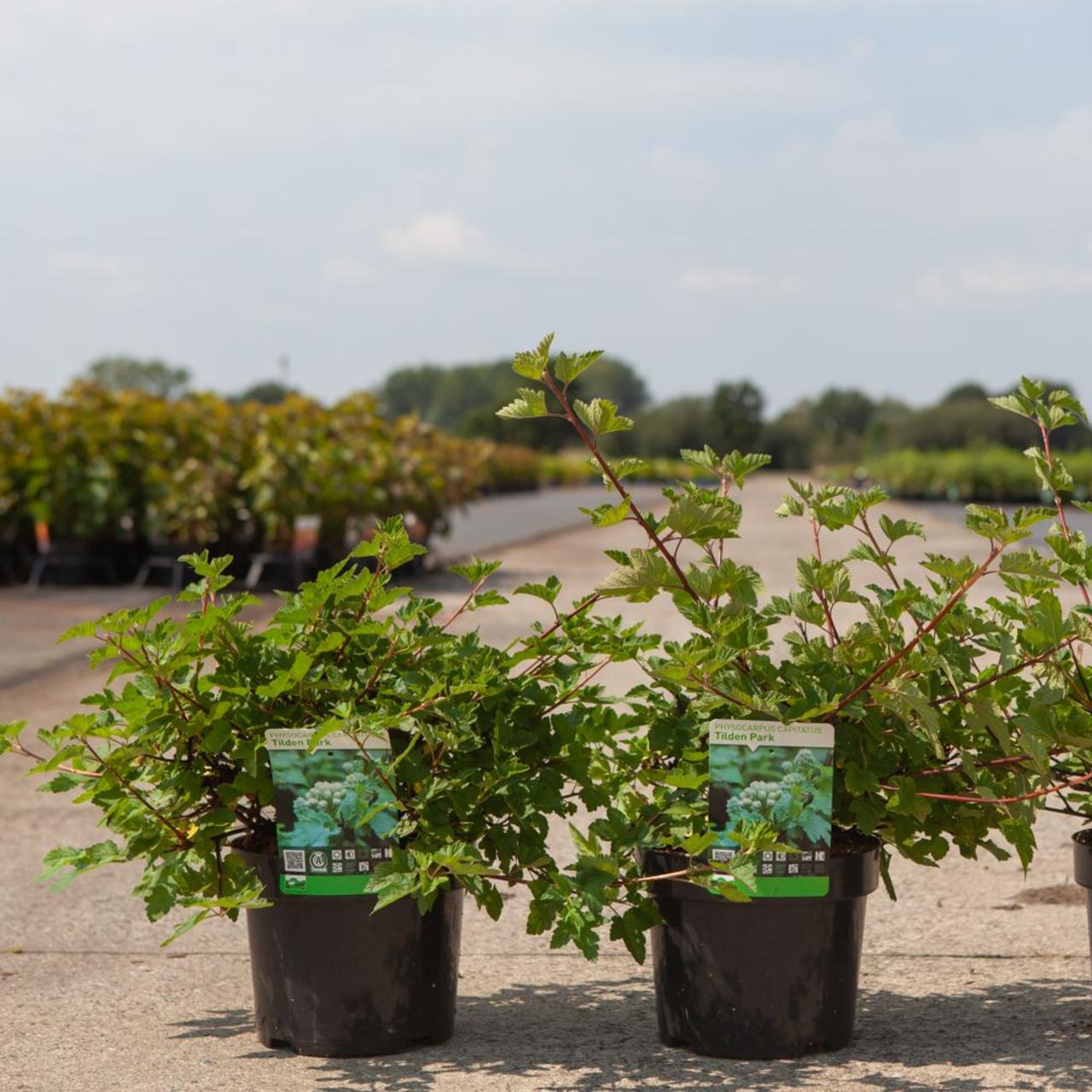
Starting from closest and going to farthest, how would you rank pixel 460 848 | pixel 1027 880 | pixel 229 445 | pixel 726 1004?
pixel 460 848 < pixel 726 1004 < pixel 1027 880 < pixel 229 445

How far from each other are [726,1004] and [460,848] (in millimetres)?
684

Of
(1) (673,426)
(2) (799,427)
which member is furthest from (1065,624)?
(2) (799,427)

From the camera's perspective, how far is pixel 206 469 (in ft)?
46.0

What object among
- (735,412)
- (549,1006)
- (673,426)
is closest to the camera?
(549,1006)

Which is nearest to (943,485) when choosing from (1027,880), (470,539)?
(470,539)

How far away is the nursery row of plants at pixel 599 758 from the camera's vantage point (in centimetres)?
306

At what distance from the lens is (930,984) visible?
373cm

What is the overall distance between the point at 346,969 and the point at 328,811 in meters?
0.35

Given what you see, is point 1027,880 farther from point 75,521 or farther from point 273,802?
point 75,521

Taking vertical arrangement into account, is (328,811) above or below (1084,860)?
above

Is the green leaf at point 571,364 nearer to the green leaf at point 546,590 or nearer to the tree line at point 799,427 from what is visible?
the green leaf at point 546,590

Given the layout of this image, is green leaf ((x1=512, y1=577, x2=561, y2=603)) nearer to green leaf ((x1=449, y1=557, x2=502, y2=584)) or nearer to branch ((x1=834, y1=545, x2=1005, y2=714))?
green leaf ((x1=449, y1=557, x2=502, y2=584))

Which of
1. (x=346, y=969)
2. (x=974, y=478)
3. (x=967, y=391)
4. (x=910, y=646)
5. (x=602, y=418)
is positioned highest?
(x=967, y=391)

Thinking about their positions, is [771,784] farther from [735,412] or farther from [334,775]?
[735,412]
